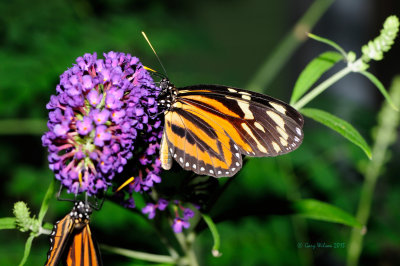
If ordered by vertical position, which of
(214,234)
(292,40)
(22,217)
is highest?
(292,40)

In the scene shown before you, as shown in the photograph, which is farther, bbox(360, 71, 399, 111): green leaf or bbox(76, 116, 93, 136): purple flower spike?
bbox(360, 71, 399, 111): green leaf

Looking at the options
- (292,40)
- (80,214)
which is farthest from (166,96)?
(292,40)

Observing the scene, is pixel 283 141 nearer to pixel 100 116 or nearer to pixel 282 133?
pixel 282 133

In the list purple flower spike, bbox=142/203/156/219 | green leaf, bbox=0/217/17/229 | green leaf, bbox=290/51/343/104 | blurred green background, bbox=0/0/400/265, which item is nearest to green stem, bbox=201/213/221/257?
purple flower spike, bbox=142/203/156/219

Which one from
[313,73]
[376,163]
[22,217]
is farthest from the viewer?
[376,163]

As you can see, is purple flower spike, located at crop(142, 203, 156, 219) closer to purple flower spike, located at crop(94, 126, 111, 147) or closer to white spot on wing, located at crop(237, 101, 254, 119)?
purple flower spike, located at crop(94, 126, 111, 147)

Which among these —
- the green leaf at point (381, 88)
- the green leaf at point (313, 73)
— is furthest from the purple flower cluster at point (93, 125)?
the green leaf at point (381, 88)
